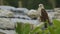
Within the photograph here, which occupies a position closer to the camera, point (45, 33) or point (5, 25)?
point (45, 33)

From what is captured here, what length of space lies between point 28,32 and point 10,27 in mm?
5326

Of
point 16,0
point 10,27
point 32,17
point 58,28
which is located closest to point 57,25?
point 58,28

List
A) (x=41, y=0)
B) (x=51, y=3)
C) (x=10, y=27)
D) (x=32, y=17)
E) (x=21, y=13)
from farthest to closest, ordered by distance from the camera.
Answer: (x=51, y=3) < (x=21, y=13) < (x=32, y=17) < (x=41, y=0) < (x=10, y=27)

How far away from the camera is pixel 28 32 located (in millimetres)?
504

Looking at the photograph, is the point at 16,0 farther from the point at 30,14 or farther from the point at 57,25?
the point at 57,25

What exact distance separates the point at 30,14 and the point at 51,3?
236 centimetres

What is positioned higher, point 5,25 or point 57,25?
point 57,25

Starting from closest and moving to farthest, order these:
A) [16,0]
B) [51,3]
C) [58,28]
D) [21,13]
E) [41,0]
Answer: [58,28] → [41,0] → [21,13] → [51,3] → [16,0]

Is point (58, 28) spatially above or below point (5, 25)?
above

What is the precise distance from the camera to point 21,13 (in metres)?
8.85

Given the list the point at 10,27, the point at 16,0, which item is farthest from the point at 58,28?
the point at 16,0

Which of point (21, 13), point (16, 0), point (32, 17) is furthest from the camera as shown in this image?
point (16, 0)

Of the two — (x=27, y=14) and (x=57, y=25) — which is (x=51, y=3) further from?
(x=57, y=25)

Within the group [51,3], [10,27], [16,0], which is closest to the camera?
[10,27]
